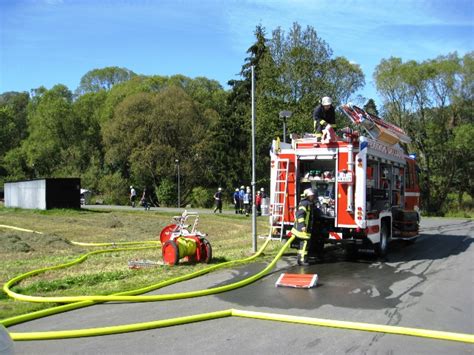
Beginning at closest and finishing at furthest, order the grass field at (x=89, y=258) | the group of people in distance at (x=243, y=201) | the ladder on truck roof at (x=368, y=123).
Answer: the grass field at (x=89, y=258), the ladder on truck roof at (x=368, y=123), the group of people in distance at (x=243, y=201)

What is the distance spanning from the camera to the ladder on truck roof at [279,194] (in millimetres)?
11430

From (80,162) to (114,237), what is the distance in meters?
47.1

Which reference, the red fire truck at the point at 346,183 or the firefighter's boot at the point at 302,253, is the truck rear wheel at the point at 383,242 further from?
the firefighter's boot at the point at 302,253

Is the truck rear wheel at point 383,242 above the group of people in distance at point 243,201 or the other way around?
the other way around

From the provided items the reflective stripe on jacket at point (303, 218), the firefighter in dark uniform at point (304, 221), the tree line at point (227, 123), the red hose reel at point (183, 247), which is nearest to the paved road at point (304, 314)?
the firefighter in dark uniform at point (304, 221)

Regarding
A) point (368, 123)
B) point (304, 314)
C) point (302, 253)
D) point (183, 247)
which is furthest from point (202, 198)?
point (304, 314)

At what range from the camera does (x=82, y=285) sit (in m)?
8.41

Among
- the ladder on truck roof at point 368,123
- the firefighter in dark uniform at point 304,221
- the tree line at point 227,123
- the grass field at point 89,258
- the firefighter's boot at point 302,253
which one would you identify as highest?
the tree line at point 227,123

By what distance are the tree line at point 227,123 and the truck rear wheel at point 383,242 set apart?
20.6 m

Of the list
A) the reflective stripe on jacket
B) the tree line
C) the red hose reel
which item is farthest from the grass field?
the tree line

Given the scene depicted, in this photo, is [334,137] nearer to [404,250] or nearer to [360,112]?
[360,112]

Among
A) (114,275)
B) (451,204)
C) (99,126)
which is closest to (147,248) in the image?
(114,275)

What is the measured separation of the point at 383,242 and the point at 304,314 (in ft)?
19.9

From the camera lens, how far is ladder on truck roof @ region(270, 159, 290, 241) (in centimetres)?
1143
